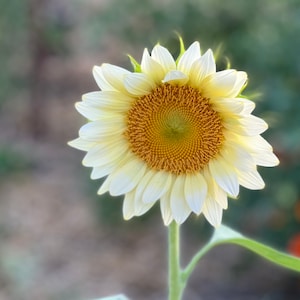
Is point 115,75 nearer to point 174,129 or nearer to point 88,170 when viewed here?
point 174,129

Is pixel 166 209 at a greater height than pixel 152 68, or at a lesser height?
lesser

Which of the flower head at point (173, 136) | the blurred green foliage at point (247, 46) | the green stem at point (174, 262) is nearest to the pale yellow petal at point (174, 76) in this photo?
the flower head at point (173, 136)

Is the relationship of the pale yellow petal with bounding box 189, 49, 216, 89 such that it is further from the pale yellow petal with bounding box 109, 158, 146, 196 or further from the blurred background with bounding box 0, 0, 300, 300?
the blurred background with bounding box 0, 0, 300, 300

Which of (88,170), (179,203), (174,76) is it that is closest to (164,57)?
(174,76)

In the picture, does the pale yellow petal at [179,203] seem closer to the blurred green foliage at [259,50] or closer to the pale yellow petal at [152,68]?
the pale yellow petal at [152,68]

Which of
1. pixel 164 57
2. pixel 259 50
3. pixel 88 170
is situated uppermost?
pixel 164 57
